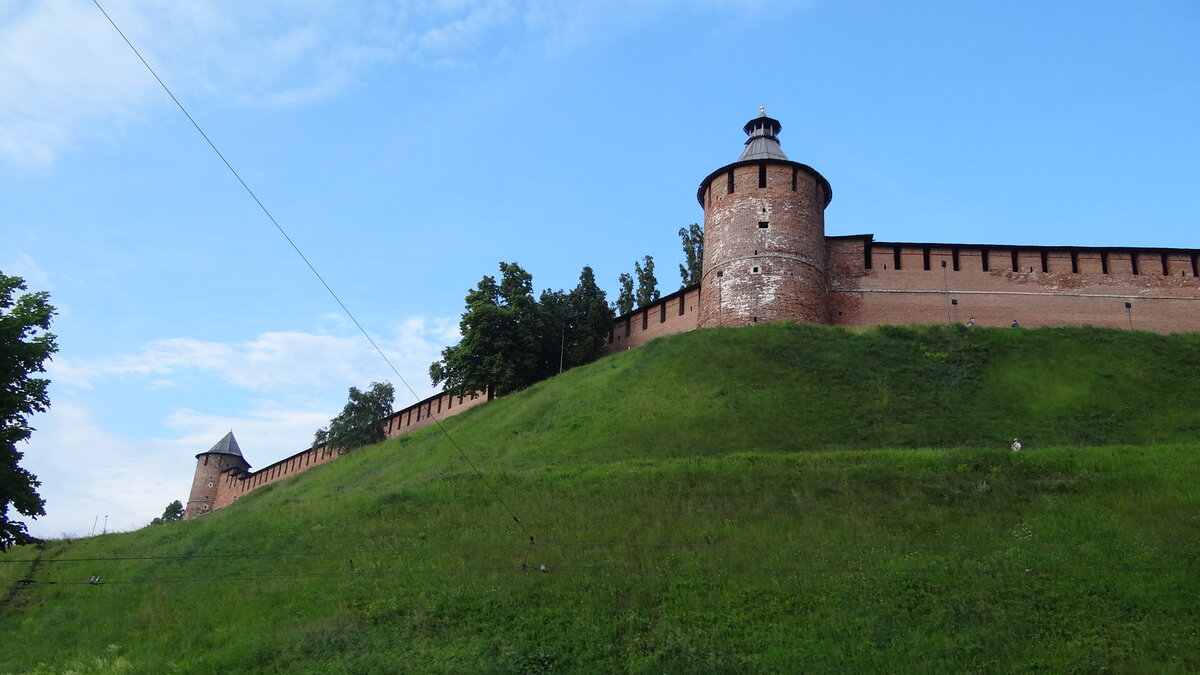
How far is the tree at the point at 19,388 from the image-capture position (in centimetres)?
2300

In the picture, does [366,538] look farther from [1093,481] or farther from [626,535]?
[1093,481]

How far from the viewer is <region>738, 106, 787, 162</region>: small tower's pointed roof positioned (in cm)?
4544

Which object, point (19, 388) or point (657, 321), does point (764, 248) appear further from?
point (19, 388)

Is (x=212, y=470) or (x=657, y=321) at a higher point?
(x=657, y=321)

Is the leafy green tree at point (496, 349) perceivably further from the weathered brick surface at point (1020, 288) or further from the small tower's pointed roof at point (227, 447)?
the small tower's pointed roof at point (227, 447)

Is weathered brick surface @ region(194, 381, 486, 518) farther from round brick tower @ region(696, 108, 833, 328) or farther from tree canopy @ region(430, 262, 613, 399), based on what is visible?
round brick tower @ region(696, 108, 833, 328)

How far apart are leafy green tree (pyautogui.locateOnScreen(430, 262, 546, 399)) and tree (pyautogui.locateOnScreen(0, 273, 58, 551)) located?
71.5 feet

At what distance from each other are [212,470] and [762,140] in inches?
1805

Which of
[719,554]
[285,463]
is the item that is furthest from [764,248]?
[285,463]

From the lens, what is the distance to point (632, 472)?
26.8 metres

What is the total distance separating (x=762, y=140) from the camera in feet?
153

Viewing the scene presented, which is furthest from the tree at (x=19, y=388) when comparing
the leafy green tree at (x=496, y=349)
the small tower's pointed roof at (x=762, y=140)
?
the small tower's pointed roof at (x=762, y=140)

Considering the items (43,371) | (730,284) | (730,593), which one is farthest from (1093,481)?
(43,371)

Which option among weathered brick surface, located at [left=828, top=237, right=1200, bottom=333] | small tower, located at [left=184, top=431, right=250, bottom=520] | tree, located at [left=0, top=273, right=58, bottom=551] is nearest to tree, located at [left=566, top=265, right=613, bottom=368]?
weathered brick surface, located at [left=828, top=237, right=1200, bottom=333]
